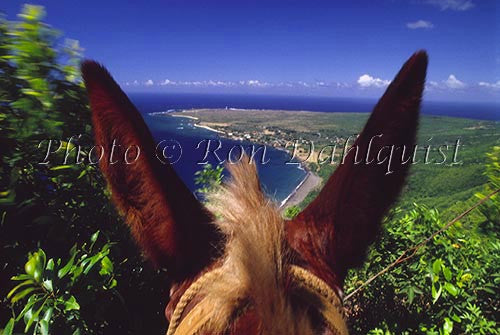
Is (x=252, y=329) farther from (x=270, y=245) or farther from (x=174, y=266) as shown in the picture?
(x=174, y=266)

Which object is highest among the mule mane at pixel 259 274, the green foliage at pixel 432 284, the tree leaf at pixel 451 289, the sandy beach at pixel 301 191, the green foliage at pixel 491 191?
the mule mane at pixel 259 274

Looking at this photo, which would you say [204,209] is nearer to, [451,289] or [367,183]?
[367,183]

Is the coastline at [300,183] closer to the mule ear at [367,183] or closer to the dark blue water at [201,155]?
the mule ear at [367,183]

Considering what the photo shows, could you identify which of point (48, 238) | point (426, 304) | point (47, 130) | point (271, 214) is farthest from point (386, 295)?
point (47, 130)

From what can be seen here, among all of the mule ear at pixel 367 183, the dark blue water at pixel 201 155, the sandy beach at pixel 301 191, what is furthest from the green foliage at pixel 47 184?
the sandy beach at pixel 301 191

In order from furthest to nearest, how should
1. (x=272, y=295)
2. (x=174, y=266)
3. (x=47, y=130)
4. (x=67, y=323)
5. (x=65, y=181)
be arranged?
(x=65, y=181) → (x=47, y=130) → (x=67, y=323) → (x=174, y=266) → (x=272, y=295)

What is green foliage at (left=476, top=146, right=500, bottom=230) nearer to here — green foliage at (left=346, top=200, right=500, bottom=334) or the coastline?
green foliage at (left=346, top=200, right=500, bottom=334)
